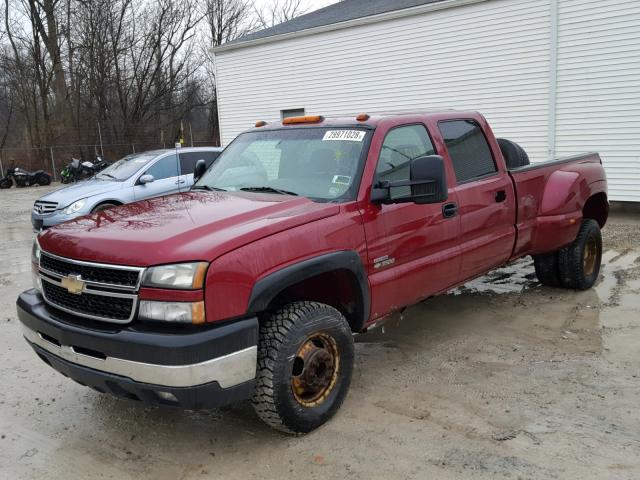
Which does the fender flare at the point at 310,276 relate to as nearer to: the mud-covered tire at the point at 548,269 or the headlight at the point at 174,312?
the headlight at the point at 174,312

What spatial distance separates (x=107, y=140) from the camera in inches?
1300

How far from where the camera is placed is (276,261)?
3078 mm

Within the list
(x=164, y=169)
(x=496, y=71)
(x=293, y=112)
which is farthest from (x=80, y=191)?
(x=496, y=71)

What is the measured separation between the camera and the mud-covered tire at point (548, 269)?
19.9 ft

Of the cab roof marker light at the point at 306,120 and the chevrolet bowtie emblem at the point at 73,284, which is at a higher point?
the cab roof marker light at the point at 306,120

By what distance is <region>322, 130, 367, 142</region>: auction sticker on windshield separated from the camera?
391cm

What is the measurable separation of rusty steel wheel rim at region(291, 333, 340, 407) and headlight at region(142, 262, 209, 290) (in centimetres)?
78

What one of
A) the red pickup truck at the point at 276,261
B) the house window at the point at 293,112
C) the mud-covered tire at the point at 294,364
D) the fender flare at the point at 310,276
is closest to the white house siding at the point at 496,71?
the house window at the point at 293,112

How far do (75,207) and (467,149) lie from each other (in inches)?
286

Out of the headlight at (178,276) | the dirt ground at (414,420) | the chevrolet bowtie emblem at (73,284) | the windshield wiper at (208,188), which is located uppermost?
the windshield wiper at (208,188)

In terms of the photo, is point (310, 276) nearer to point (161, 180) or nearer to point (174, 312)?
point (174, 312)

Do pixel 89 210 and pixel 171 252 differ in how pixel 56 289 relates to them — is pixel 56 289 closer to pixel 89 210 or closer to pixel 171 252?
pixel 171 252

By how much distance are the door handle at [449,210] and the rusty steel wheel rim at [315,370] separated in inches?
55.6

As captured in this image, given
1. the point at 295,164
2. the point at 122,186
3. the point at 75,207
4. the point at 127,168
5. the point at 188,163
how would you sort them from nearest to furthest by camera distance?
the point at 295,164 < the point at 75,207 < the point at 122,186 < the point at 127,168 < the point at 188,163
